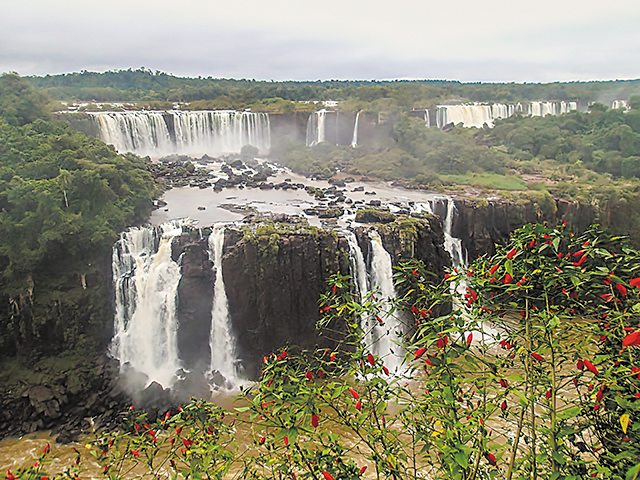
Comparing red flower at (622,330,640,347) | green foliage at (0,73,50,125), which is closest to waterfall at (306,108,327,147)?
green foliage at (0,73,50,125)

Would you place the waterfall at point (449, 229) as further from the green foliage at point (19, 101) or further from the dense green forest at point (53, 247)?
the green foliage at point (19, 101)

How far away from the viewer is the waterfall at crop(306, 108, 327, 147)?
3434cm

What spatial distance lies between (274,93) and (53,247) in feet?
124

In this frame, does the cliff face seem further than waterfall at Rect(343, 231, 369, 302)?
No

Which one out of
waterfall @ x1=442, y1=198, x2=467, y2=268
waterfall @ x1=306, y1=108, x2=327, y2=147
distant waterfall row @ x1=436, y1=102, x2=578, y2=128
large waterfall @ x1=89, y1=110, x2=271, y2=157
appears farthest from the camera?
distant waterfall row @ x1=436, y1=102, x2=578, y2=128

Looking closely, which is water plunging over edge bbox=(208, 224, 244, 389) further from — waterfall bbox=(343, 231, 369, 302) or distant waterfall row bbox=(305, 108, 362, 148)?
distant waterfall row bbox=(305, 108, 362, 148)

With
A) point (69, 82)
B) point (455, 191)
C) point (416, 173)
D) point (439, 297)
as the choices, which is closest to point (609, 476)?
point (439, 297)

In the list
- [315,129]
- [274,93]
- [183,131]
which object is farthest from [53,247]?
[274,93]

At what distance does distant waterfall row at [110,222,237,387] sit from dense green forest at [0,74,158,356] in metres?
0.80

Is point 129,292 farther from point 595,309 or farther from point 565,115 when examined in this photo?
point 565,115

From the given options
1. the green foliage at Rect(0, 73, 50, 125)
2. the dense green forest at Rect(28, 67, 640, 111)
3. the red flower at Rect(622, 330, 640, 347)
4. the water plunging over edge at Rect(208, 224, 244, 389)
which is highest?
the dense green forest at Rect(28, 67, 640, 111)

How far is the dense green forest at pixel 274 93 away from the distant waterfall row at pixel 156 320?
23.9 meters

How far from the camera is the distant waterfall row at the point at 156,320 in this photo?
555 inches

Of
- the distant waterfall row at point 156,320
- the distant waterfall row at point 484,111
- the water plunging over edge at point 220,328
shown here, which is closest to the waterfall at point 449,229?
the water plunging over edge at point 220,328
